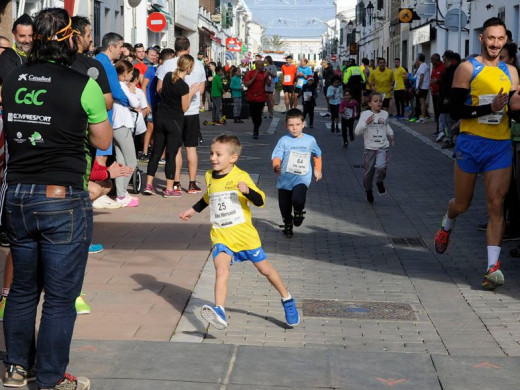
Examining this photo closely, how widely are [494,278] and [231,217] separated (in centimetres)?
227

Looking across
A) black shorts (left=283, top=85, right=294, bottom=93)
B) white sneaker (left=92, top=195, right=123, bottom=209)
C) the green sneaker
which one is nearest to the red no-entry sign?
black shorts (left=283, top=85, right=294, bottom=93)

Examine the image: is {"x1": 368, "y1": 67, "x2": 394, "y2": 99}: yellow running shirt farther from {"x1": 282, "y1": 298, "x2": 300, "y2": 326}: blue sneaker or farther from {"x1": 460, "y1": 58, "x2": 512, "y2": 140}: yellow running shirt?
{"x1": 282, "y1": 298, "x2": 300, "y2": 326}: blue sneaker

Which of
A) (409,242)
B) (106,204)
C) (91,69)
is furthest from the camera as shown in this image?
(106,204)

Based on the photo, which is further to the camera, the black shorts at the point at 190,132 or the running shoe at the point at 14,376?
the black shorts at the point at 190,132

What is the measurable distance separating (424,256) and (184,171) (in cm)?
756

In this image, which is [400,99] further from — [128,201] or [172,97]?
[128,201]

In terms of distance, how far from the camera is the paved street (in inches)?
205

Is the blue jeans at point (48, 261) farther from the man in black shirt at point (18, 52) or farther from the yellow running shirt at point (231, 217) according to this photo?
the man in black shirt at point (18, 52)

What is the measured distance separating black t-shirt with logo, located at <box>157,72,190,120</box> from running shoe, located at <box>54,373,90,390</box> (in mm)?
8032

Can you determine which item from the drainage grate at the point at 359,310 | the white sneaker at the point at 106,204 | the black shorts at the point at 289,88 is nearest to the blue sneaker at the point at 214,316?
the drainage grate at the point at 359,310

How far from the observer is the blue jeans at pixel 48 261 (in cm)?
462

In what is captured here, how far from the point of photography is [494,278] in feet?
24.3

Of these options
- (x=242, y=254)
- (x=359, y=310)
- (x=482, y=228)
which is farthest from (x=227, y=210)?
(x=482, y=228)

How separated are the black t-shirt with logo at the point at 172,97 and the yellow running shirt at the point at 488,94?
5.64m
